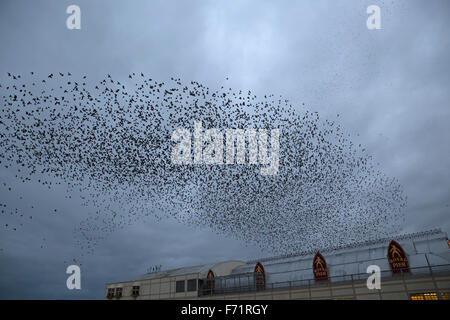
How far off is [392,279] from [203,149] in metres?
27.3

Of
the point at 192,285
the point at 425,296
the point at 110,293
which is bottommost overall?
the point at 425,296

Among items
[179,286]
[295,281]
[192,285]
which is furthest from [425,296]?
[179,286]

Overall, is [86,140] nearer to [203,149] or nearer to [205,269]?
[203,149]

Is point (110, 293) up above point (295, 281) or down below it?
above

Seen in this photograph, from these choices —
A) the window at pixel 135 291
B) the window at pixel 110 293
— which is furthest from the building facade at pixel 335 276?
the window at pixel 110 293

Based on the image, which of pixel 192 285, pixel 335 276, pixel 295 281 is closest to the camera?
pixel 335 276

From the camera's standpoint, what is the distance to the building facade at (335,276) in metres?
33.6

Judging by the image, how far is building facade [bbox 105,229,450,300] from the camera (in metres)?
33.6

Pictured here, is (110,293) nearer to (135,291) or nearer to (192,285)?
(135,291)

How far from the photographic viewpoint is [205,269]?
2259 inches

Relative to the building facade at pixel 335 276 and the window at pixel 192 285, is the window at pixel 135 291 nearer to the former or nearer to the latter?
the building facade at pixel 335 276

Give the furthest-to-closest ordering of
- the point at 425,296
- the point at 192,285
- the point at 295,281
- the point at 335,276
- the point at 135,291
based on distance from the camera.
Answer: the point at 135,291
the point at 192,285
the point at 295,281
the point at 335,276
the point at 425,296

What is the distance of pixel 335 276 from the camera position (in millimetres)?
38844
